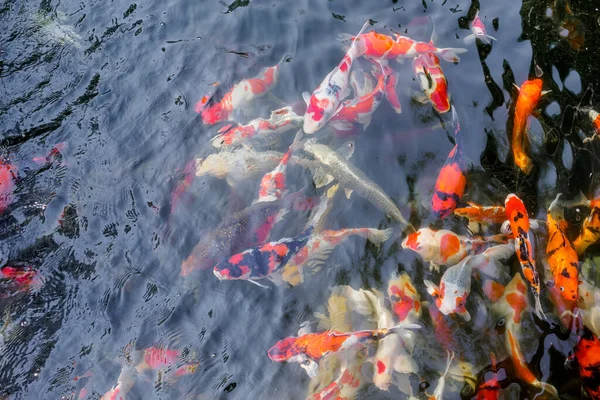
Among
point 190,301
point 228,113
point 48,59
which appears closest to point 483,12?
point 228,113

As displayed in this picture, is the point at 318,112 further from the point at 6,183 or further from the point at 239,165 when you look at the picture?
the point at 6,183

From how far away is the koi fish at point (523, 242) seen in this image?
4484 millimetres

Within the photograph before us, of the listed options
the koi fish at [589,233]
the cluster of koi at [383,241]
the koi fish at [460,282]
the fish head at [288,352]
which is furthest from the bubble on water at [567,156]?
the fish head at [288,352]

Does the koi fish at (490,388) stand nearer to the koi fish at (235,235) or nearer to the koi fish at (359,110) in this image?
the koi fish at (235,235)

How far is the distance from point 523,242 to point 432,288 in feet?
2.93

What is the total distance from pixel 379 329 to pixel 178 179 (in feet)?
8.80

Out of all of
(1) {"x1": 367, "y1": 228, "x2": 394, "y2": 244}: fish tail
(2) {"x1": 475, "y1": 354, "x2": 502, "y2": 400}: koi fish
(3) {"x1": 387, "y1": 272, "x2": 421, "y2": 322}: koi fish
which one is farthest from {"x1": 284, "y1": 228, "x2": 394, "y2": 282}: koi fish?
Result: (2) {"x1": 475, "y1": 354, "x2": 502, "y2": 400}: koi fish

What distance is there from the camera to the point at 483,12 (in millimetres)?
6477

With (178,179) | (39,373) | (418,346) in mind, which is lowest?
(418,346)

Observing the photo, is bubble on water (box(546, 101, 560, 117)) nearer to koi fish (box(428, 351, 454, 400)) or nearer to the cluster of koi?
the cluster of koi

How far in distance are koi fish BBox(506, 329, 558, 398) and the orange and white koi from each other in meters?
2.56

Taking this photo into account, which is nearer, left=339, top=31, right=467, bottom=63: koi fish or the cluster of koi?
the cluster of koi

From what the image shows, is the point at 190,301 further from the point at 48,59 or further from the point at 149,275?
the point at 48,59

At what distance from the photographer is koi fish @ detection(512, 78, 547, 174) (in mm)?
5281
